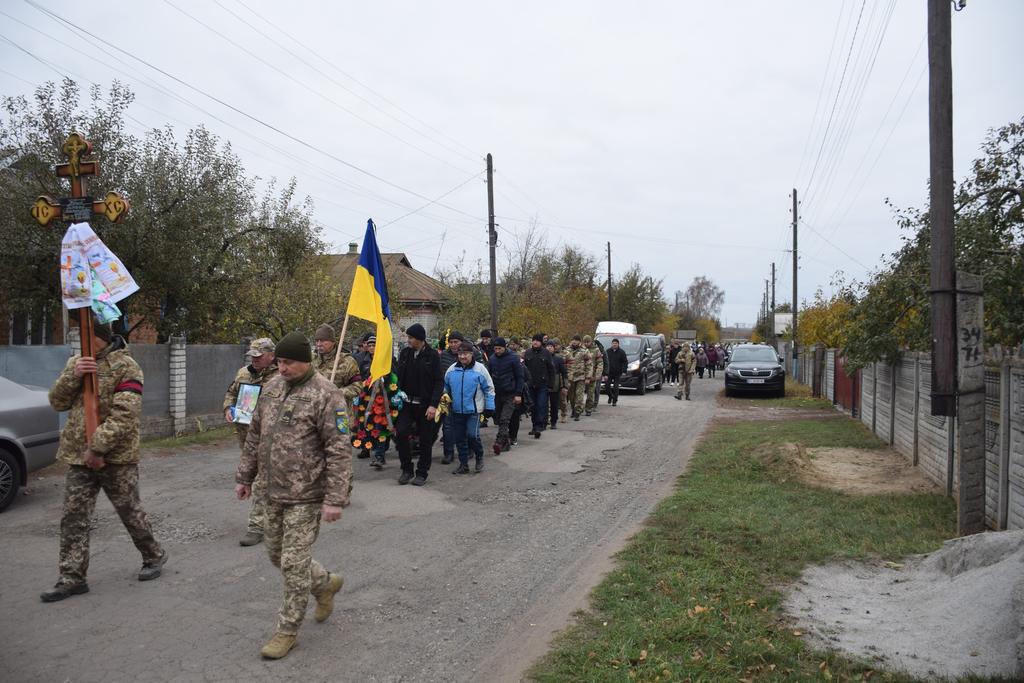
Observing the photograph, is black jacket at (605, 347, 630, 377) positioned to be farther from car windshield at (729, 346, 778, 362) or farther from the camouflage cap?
the camouflage cap

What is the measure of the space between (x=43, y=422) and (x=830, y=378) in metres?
19.9

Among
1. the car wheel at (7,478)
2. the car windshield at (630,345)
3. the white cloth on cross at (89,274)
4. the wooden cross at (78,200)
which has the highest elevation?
the wooden cross at (78,200)

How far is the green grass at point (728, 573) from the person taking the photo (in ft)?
13.2

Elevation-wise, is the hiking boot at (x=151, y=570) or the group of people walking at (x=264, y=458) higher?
the group of people walking at (x=264, y=458)

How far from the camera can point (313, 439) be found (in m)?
4.35

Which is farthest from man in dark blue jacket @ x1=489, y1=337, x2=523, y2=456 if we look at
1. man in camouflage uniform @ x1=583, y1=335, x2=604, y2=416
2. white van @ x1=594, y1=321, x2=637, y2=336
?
white van @ x1=594, y1=321, x2=637, y2=336

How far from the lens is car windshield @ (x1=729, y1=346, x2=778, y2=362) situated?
2467 centimetres

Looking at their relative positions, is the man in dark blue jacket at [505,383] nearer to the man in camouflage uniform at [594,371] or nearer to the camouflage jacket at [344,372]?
the camouflage jacket at [344,372]

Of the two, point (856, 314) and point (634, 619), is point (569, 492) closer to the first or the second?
point (634, 619)

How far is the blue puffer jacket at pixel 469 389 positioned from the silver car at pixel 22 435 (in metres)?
4.57

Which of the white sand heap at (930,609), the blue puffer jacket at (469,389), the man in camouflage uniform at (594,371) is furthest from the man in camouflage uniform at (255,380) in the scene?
the man in camouflage uniform at (594,371)

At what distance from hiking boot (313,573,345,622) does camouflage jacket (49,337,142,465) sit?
179cm

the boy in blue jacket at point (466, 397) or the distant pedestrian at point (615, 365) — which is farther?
the distant pedestrian at point (615, 365)

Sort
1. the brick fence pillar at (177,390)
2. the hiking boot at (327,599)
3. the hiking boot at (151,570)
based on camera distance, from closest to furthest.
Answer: the hiking boot at (327,599) < the hiking boot at (151,570) < the brick fence pillar at (177,390)
